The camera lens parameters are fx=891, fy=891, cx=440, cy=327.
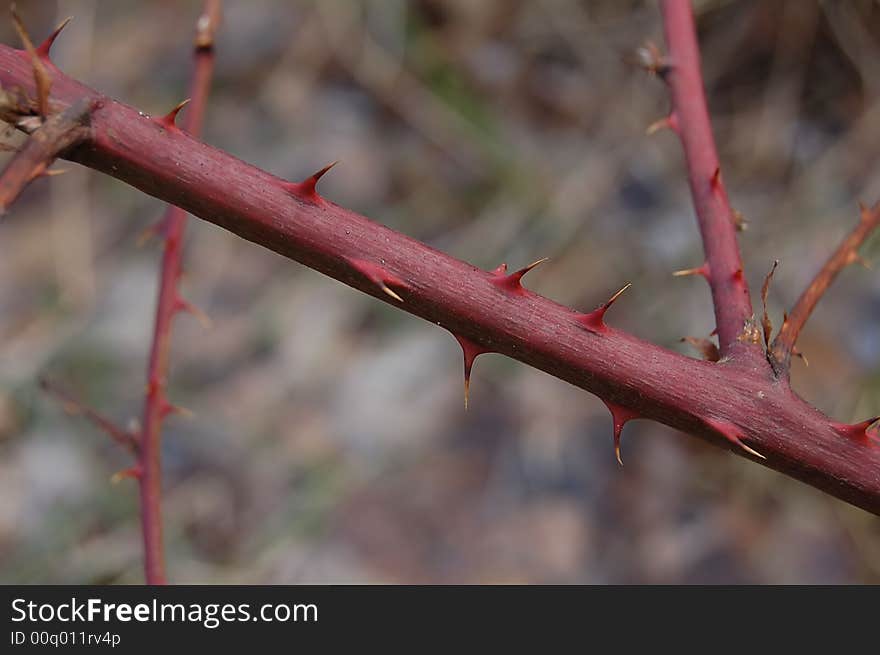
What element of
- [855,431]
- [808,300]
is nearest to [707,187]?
[808,300]

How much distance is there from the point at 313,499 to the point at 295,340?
393 mm

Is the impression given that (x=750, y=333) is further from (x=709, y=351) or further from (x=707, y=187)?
(x=707, y=187)

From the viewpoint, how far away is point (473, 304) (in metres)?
0.60

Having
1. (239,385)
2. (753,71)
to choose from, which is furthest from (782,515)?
(239,385)

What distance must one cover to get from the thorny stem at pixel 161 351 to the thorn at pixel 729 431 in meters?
0.51

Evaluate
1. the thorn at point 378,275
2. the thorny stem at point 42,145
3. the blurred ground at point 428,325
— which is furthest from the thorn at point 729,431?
the blurred ground at point 428,325

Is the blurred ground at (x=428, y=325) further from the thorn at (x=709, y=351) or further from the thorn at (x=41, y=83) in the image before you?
the thorn at (x=41, y=83)

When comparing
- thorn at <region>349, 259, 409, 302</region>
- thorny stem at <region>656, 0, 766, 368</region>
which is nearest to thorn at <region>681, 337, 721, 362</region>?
thorny stem at <region>656, 0, 766, 368</region>

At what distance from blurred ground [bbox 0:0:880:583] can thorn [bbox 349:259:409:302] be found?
50.4 inches

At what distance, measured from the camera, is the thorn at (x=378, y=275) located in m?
0.58

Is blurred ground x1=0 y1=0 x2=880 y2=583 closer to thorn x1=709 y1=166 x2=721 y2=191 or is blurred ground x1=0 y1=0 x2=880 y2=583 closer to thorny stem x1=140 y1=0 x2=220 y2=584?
thorny stem x1=140 y1=0 x2=220 y2=584

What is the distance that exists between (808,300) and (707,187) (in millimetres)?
135

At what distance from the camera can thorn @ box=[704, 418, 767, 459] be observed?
24.1 inches

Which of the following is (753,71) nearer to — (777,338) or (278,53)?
(278,53)
